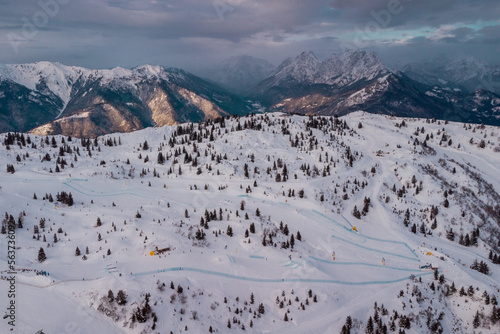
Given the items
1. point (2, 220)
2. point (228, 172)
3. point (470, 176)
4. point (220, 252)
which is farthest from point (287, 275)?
point (470, 176)

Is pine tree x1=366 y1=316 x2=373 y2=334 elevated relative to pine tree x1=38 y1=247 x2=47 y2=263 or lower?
lower

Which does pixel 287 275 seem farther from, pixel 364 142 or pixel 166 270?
pixel 364 142

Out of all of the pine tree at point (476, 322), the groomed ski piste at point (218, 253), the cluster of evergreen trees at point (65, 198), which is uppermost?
the cluster of evergreen trees at point (65, 198)

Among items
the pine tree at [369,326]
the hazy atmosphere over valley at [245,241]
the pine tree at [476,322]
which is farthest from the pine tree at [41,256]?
the pine tree at [476,322]

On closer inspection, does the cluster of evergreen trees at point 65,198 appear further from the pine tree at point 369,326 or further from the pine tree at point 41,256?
the pine tree at point 369,326

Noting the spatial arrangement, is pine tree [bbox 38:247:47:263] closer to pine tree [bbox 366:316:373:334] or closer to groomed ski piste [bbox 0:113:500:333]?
groomed ski piste [bbox 0:113:500:333]

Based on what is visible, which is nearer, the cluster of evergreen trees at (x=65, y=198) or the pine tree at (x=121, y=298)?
the pine tree at (x=121, y=298)

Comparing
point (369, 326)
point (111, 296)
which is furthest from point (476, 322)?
point (111, 296)

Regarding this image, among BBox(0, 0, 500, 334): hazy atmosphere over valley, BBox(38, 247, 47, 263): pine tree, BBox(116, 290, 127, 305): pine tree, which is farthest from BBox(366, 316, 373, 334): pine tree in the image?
BBox(38, 247, 47, 263): pine tree

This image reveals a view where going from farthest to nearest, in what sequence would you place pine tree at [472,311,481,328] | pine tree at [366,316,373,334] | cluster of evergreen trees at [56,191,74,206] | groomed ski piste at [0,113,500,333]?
1. cluster of evergreen trees at [56,191,74,206]
2. pine tree at [472,311,481,328]
3. pine tree at [366,316,373,334]
4. groomed ski piste at [0,113,500,333]

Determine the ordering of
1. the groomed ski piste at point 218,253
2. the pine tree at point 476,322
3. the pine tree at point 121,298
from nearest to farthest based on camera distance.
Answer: the pine tree at point 121,298, the groomed ski piste at point 218,253, the pine tree at point 476,322
